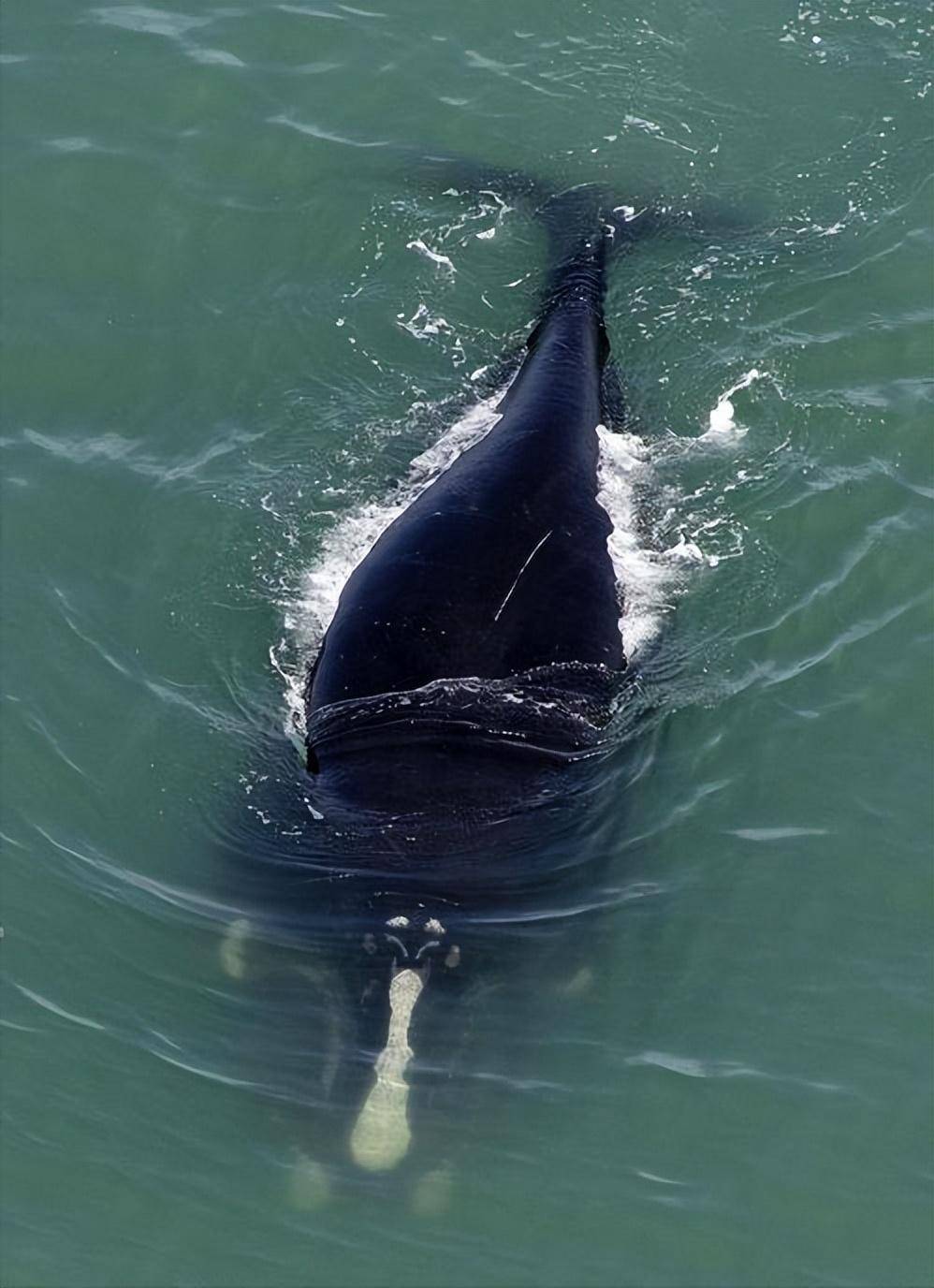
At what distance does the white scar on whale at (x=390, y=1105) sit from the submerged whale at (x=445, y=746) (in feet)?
0.04

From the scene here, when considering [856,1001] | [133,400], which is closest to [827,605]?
[856,1001]

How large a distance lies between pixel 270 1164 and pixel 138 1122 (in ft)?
3.27

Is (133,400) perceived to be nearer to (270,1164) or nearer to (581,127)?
(581,127)

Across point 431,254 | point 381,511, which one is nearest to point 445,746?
point 381,511

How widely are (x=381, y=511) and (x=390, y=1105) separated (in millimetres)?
6635

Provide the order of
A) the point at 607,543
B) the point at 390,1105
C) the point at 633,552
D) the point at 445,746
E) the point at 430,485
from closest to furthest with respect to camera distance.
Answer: the point at 390,1105 → the point at 445,746 → the point at 607,543 → the point at 633,552 → the point at 430,485

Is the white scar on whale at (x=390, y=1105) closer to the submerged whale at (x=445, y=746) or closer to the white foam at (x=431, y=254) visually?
the submerged whale at (x=445, y=746)

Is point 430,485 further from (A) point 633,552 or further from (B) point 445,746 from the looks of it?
(B) point 445,746

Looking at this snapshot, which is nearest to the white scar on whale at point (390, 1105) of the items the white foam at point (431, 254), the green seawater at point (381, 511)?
the green seawater at point (381, 511)

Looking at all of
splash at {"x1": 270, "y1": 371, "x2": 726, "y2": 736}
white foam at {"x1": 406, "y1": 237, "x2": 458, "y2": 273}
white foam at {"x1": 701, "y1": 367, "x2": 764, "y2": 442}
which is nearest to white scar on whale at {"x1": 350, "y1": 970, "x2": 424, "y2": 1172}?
splash at {"x1": 270, "y1": 371, "x2": 726, "y2": 736}

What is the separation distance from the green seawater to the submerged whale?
44cm

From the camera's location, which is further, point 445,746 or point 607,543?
point 607,543

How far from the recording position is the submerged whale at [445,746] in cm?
1378

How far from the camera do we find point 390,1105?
13180mm
